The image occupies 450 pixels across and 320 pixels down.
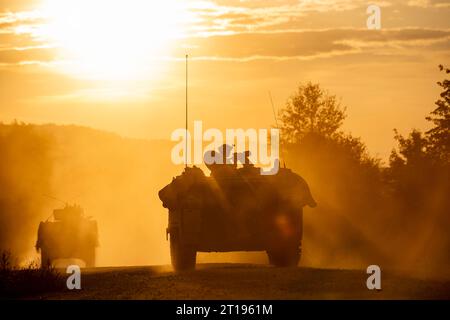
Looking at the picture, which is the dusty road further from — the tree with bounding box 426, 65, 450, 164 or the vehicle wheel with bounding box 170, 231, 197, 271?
the tree with bounding box 426, 65, 450, 164

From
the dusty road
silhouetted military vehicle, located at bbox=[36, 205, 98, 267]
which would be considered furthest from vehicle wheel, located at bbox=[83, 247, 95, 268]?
the dusty road

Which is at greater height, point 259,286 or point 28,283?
point 259,286

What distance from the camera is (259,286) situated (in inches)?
800

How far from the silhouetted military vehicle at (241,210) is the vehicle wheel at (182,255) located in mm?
303

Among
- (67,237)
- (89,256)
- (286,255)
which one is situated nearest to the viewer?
(286,255)

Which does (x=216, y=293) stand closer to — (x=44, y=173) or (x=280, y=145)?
(x=280, y=145)

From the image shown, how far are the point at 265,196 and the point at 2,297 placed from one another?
6.63 meters

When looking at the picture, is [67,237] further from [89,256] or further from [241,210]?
[241,210]

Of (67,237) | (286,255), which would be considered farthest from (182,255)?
(67,237)

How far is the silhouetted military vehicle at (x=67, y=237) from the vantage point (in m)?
46.0

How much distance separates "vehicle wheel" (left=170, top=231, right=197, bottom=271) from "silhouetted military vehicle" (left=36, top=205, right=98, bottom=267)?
62.7 ft

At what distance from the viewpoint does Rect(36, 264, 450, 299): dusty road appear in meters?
18.8

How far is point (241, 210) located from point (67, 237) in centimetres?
2150

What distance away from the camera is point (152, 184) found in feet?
449
